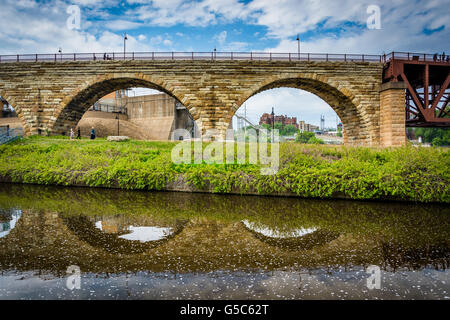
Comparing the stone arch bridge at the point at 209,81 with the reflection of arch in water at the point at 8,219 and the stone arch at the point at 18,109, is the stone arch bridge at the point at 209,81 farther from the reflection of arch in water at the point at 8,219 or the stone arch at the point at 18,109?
the reflection of arch in water at the point at 8,219

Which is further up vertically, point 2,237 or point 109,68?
point 109,68

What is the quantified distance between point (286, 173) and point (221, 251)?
5208mm

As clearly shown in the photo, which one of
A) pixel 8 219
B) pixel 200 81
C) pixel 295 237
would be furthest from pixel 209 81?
pixel 295 237

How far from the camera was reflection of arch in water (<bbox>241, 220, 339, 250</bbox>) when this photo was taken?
429cm

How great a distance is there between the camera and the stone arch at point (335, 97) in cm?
1908

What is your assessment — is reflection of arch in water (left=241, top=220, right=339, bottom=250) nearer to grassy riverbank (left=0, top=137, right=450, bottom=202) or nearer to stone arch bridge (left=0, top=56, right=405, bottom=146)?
grassy riverbank (left=0, top=137, right=450, bottom=202)

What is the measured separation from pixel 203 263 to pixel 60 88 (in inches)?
A: 844

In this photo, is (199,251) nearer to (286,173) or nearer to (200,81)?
(286,173)

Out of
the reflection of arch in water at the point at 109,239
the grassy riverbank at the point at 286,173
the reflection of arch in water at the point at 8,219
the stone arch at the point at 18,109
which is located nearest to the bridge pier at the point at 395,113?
the grassy riverbank at the point at 286,173

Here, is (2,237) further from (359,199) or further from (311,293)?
(359,199)

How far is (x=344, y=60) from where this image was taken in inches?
751

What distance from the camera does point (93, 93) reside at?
69.3 ft

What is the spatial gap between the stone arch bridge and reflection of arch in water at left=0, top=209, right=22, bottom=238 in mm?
13993
